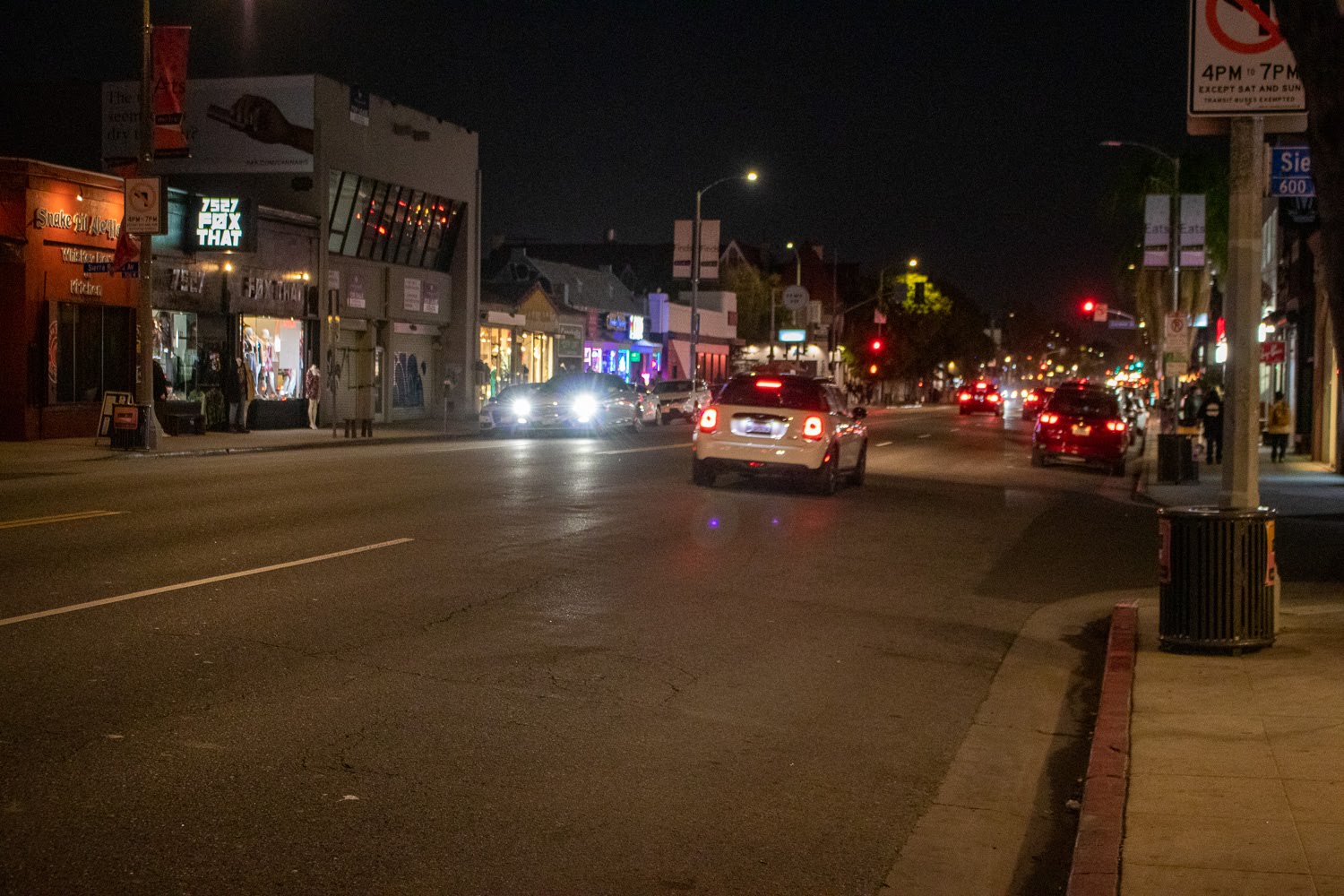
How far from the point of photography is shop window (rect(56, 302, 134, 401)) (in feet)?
98.7

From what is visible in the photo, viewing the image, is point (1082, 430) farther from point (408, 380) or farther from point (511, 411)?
point (408, 380)

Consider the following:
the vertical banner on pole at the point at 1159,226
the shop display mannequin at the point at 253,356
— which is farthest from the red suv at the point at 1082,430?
the shop display mannequin at the point at 253,356

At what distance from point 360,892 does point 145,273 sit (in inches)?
949

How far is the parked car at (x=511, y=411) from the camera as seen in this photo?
36.8m

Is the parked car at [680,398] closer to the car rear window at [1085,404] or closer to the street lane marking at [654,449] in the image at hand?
the street lane marking at [654,449]

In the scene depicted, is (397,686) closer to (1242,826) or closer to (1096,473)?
(1242,826)

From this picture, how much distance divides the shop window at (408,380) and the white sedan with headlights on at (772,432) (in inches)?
1058

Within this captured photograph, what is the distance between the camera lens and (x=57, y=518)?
558 inches

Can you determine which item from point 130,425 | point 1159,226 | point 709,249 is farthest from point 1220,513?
point 709,249

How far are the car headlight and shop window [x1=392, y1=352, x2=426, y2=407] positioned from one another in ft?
34.3

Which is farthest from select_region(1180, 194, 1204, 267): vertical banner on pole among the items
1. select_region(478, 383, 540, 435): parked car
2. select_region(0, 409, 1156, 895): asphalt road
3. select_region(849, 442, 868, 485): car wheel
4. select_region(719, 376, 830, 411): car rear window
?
select_region(0, 409, 1156, 895): asphalt road

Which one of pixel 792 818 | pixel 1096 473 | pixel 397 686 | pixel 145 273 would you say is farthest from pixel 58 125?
pixel 792 818

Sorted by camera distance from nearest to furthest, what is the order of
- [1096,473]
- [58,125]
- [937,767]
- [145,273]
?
[937,767] → [145,273] → [1096,473] → [58,125]

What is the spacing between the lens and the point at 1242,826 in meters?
5.75
